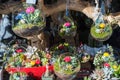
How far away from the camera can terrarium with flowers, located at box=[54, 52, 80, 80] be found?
419 cm

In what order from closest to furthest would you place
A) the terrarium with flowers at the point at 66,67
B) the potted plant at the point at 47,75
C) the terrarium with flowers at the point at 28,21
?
the terrarium with flowers at the point at 28,21, the terrarium with flowers at the point at 66,67, the potted plant at the point at 47,75

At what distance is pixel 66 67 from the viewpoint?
421 centimetres

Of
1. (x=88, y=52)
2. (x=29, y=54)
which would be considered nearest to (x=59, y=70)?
(x=29, y=54)

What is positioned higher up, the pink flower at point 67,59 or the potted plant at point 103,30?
the potted plant at point 103,30

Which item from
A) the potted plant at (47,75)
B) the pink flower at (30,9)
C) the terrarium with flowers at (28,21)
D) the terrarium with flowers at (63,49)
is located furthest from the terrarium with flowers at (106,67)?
the pink flower at (30,9)

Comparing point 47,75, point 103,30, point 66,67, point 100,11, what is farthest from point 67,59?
point 100,11

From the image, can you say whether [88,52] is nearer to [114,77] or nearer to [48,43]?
[48,43]

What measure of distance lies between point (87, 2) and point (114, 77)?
95cm

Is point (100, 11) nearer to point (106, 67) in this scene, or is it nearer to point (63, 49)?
point (106, 67)

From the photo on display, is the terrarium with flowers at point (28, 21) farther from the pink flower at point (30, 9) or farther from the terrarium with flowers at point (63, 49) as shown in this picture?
the terrarium with flowers at point (63, 49)

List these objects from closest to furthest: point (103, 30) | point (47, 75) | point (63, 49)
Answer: point (103, 30) → point (47, 75) → point (63, 49)

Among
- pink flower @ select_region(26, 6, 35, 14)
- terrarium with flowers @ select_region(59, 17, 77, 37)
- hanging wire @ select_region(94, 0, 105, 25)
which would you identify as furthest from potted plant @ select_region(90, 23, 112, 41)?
pink flower @ select_region(26, 6, 35, 14)

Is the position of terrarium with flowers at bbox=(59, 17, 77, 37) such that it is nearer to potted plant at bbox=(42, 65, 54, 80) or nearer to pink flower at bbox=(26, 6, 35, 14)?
potted plant at bbox=(42, 65, 54, 80)

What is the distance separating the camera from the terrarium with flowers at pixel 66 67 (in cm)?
419
